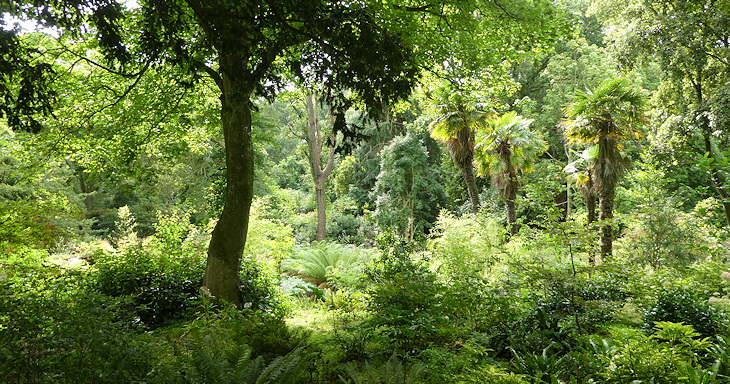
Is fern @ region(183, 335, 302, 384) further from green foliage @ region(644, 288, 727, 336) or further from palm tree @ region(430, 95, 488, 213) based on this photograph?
palm tree @ region(430, 95, 488, 213)

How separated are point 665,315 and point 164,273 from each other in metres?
6.27

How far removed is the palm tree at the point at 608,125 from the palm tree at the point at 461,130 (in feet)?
8.79

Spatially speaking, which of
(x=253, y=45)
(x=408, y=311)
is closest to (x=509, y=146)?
(x=408, y=311)

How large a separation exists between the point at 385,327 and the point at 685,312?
117 inches

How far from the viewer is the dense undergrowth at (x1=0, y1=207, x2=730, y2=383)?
2.54 meters

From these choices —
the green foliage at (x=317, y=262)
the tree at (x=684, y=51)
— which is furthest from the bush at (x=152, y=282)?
the tree at (x=684, y=51)

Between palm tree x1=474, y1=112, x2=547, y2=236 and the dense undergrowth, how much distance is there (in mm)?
5562

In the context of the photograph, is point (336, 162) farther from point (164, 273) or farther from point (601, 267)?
point (601, 267)

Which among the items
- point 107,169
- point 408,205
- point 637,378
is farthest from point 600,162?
point 408,205

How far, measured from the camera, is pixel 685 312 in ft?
12.7

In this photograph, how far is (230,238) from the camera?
536 centimetres

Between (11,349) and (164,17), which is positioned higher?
(164,17)

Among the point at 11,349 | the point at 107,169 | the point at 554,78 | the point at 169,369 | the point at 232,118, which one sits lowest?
the point at 169,369

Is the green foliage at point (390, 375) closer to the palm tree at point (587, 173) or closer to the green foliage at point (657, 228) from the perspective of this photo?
the green foliage at point (657, 228)
